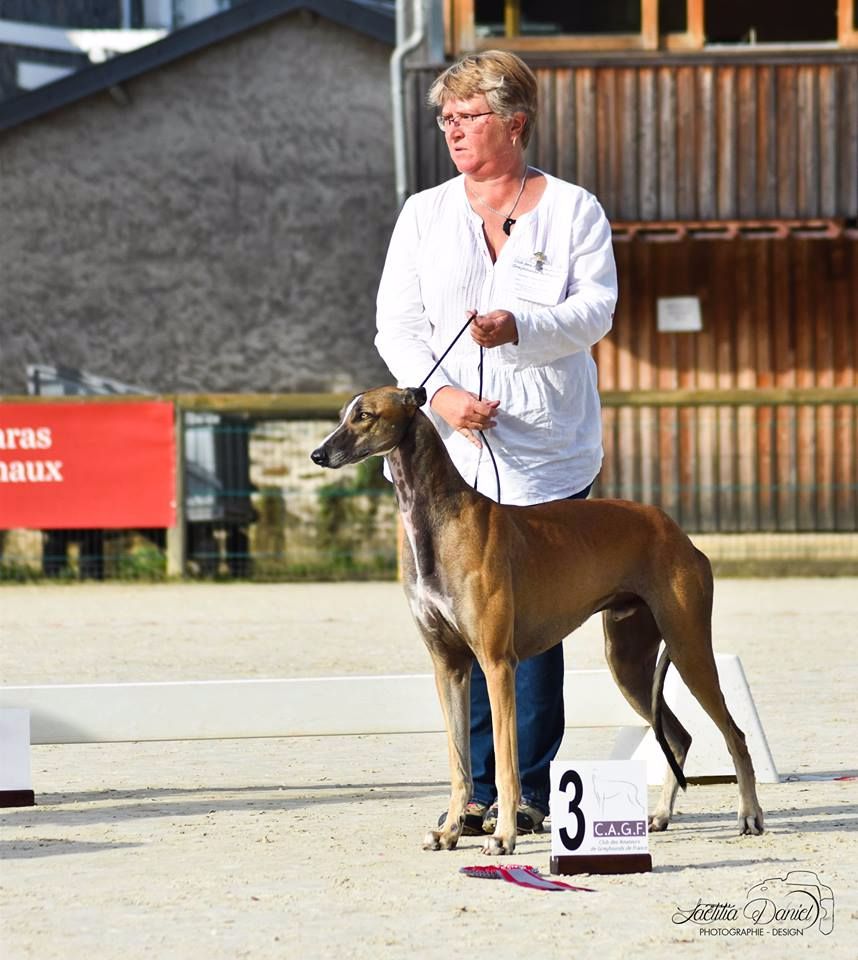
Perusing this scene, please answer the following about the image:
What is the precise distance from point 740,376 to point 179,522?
5136 millimetres

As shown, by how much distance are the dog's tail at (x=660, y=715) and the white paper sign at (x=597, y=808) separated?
2.25ft

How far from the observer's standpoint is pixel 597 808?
5035 millimetres

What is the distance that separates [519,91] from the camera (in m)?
5.63

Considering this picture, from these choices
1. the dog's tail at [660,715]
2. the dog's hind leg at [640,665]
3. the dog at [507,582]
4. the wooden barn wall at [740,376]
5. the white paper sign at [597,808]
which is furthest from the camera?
the wooden barn wall at [740,376]

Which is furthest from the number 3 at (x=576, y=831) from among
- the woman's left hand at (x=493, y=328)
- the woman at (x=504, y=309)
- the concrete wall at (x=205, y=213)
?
the concrete wall at (x=205, y=213)

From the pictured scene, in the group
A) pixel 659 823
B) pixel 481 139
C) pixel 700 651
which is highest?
pixel 481 139

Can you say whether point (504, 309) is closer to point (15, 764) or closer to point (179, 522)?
point (15, 764)

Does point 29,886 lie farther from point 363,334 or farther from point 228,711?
point 363,334

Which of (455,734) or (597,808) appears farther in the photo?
(455,734)

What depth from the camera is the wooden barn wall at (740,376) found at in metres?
16.2

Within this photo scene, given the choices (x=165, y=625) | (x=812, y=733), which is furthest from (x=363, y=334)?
(x=812, y=733)

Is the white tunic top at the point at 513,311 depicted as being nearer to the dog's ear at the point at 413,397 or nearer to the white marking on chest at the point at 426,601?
the dog's ear at the point at 413,397

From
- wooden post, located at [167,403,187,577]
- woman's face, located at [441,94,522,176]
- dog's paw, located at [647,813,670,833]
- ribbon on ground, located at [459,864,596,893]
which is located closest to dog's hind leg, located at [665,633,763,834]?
dog's paw, located at [647,813,670,833]

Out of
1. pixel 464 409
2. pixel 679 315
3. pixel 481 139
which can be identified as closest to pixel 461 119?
pixel 481 139
